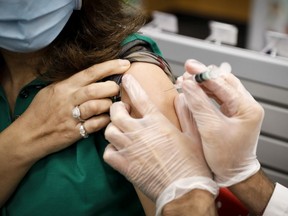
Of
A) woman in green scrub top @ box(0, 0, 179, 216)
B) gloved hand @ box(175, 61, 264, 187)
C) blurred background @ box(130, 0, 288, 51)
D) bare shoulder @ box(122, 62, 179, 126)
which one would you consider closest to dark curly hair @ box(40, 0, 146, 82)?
woman in green scrub top @ box(0, 0, 179, 216)

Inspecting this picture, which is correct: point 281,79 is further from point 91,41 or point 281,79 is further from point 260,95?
point 91,41

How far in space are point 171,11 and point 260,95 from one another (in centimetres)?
315

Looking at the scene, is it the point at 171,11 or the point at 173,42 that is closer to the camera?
the point at 173,42

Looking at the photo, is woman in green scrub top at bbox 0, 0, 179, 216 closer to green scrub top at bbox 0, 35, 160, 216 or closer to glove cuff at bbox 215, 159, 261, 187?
green scrub top at bbox 0, 35, 160, 216

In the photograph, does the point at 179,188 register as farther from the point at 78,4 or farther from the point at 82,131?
the point at 78,4

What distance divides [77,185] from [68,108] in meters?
0.22

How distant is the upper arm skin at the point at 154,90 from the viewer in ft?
3.76

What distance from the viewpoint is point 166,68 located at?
125 centimetres

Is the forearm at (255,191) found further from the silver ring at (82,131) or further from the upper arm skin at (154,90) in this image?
the silver ring at (82,131)

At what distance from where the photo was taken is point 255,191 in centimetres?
117

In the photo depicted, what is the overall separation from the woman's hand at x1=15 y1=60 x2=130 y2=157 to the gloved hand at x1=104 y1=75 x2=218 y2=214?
78 mm

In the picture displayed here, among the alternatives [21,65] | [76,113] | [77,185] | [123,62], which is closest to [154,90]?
[123,62]

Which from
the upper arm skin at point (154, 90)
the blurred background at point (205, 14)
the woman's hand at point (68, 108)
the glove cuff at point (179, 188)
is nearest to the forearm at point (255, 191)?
the glove cuff at point (179, 188)

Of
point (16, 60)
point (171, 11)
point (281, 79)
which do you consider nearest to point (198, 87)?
point (16, 60)
